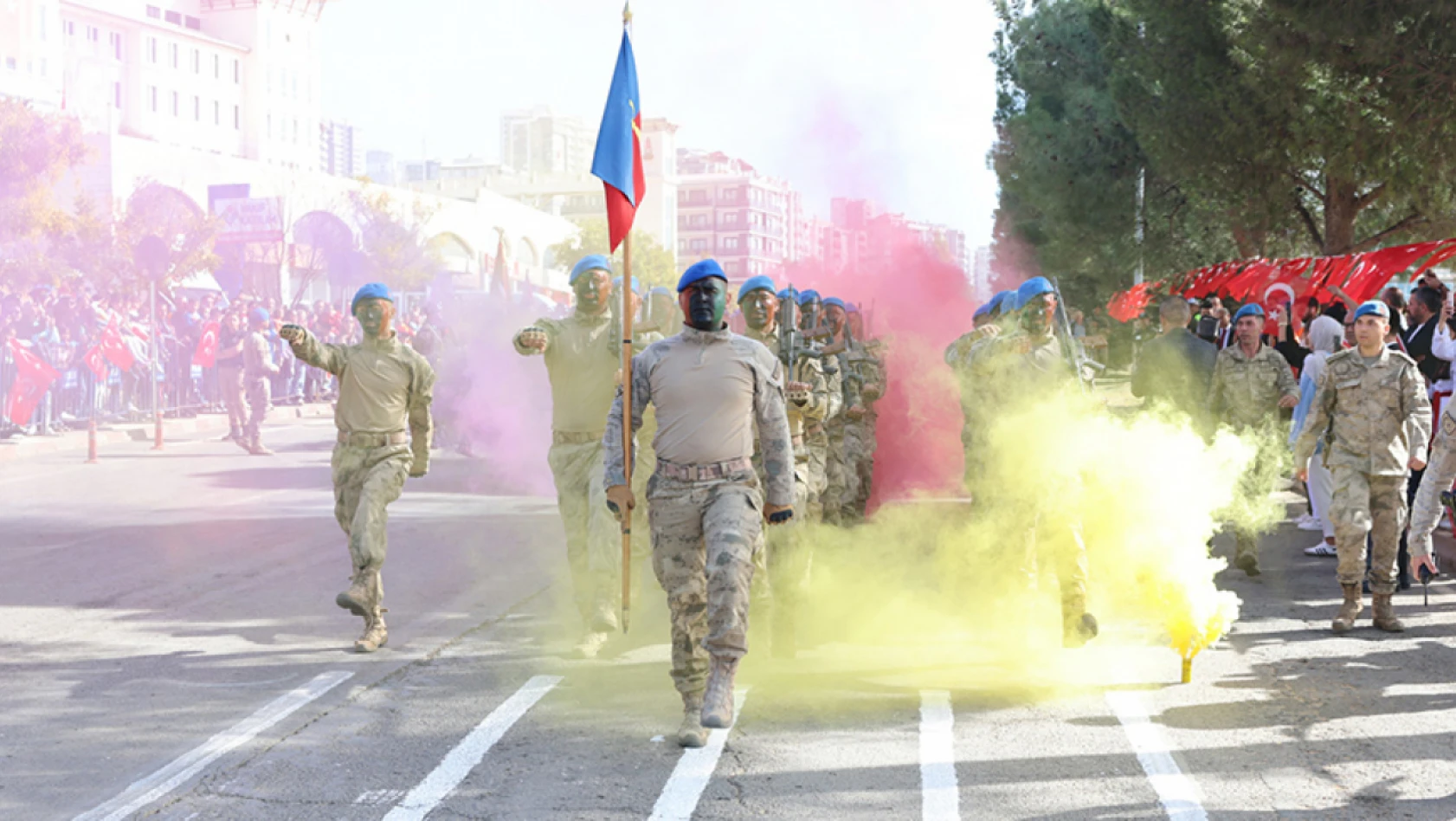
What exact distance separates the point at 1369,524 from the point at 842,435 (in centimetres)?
366

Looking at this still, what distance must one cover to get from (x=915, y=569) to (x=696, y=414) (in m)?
4.42

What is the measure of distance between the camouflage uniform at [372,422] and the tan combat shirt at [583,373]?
680 mm

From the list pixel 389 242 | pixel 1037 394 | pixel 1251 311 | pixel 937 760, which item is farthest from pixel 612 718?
pixel 389 242

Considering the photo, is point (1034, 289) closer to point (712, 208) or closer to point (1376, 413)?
point (1376, 413)

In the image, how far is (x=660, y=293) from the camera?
33.3 ft

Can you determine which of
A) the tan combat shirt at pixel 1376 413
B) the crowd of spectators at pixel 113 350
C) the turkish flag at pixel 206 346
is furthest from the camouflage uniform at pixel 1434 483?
the turkish flag at pixel 206 346

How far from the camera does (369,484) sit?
25.0 feet

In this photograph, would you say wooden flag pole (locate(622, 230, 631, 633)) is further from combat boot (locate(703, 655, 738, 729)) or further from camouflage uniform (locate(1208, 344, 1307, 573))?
camouflage uniform (locate(1208, 344, 1307, 573))

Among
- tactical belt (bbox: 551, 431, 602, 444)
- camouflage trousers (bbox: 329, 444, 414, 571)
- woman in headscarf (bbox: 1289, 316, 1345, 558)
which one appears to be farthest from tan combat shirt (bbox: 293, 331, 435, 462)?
woman in headscarf (bbox: 1289, 316, 1345, 558)

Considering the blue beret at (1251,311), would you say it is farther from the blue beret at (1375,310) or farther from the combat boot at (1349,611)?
the combat boot at (1349,611)

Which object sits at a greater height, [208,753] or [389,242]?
[389,242]

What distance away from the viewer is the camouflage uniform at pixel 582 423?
25.4ft

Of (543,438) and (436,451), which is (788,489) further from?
(436,451)

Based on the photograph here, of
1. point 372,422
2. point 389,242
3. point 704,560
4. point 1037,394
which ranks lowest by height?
point 704,560
